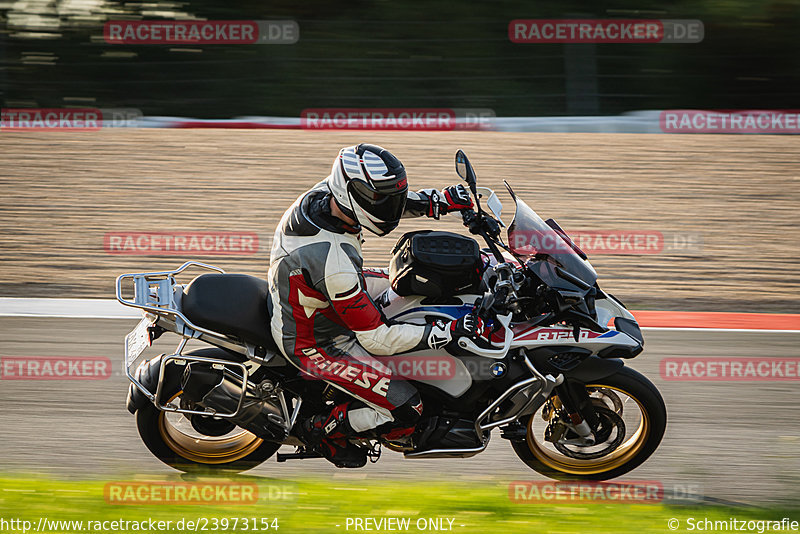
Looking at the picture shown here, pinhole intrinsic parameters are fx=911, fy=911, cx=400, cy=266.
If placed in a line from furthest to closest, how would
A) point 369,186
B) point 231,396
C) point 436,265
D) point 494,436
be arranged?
point 494,436 → point 231,396 → point 436,265 → point 369,186

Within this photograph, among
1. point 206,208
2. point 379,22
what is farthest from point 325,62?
point 206,208

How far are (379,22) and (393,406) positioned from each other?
37.4 ft

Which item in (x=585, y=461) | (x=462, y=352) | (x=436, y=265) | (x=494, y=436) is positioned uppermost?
(x=436, y=265)

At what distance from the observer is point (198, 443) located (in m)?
4.97

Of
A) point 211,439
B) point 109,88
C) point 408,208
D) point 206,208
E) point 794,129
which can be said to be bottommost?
point 211,439

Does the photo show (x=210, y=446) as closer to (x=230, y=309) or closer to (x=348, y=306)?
(x=230, y=309)

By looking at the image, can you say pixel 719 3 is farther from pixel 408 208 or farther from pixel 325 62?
pixel 408 208

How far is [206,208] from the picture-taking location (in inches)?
415

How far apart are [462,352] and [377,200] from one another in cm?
92

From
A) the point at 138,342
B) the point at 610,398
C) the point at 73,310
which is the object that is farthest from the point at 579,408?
the point at 73,310

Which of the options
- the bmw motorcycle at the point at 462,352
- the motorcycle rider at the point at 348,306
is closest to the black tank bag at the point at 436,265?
the bmw motorcycle at the point at 462,352

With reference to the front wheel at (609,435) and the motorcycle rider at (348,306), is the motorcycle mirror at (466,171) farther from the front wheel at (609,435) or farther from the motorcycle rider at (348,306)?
the front wheel at (609,435)

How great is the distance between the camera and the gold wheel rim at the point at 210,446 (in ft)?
16.2

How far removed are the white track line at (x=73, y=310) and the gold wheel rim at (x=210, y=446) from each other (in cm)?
271
